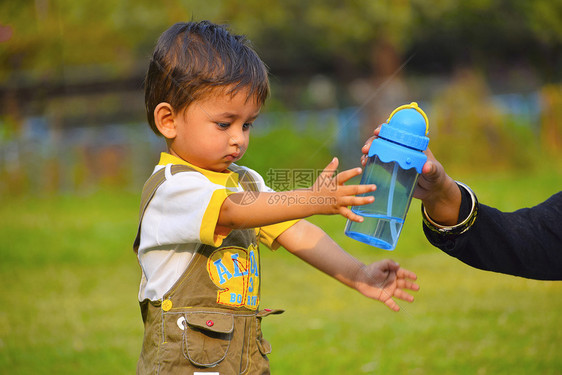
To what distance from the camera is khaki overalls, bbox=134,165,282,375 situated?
6.82ft

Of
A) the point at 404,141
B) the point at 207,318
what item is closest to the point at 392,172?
the point at 404,141

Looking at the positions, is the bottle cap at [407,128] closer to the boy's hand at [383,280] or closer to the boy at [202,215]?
the boy at [202,215]

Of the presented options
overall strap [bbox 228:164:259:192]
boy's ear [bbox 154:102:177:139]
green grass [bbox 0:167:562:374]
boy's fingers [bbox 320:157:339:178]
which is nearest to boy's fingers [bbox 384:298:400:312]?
overall strap [bbox 228:164:259:192]

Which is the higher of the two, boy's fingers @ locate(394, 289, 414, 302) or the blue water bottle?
the blue water bottle

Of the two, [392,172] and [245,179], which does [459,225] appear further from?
[245,179]

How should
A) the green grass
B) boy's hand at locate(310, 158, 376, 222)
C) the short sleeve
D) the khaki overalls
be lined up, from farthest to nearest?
the green grass
the khaki overalls
the short sleeve
boy's hand at locate(310, 158, 376, 222)

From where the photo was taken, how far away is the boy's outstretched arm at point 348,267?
2371 millimetres

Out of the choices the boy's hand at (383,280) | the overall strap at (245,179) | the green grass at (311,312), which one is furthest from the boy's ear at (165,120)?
the green grass at (311,312)

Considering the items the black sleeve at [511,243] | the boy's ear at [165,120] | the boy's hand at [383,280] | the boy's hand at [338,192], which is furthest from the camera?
the black sleeve at [511,243]

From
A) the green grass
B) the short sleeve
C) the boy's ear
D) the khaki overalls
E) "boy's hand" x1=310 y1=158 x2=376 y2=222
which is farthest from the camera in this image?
the green grass

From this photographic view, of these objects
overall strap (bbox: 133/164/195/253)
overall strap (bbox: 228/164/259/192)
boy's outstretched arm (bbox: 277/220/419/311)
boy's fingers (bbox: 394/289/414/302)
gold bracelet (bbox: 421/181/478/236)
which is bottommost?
boy's fingers (bbox: 394/289/414/302)

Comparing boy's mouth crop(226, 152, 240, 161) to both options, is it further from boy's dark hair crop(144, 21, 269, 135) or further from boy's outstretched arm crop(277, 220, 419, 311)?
boy's outstretched arm crop(277, 220, 419, 311)

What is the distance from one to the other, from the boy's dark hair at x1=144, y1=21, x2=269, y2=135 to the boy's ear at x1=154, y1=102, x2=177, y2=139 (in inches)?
0.9

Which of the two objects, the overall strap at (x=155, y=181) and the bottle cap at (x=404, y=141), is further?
the overall strap at (x=155, y=181)
